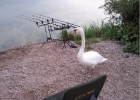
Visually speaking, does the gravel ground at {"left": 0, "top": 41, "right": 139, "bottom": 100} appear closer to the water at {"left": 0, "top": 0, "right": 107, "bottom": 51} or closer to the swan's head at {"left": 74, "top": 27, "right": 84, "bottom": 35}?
the swan's head at {"left": 74, "top": 27, "right": 84, "bottom": 35}

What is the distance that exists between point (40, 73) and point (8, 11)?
18.1 feet

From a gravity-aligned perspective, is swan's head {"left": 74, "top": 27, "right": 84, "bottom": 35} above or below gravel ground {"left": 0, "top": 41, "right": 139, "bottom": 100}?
above

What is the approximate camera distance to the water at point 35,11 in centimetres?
871

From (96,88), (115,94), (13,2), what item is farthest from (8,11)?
(96,88)

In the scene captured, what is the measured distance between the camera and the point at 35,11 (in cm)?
993

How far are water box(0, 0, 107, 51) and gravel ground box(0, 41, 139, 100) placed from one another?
1920 millimetres

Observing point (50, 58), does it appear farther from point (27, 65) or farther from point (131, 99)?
point (131, 99)

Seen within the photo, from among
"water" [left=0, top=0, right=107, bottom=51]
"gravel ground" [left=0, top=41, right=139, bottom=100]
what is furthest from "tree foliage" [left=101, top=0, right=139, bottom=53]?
"water" [left=0, top=0, right=107, bottom=51]

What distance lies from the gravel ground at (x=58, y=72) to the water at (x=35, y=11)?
1920mm

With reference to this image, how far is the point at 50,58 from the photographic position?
6.01 m

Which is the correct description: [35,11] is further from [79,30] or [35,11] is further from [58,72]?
[58,72]

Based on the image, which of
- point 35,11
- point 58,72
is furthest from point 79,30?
point 35,11

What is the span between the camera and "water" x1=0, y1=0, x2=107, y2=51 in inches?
343

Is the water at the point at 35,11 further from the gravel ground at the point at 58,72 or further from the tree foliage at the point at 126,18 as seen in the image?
the gravel ground at the point at 58,72
